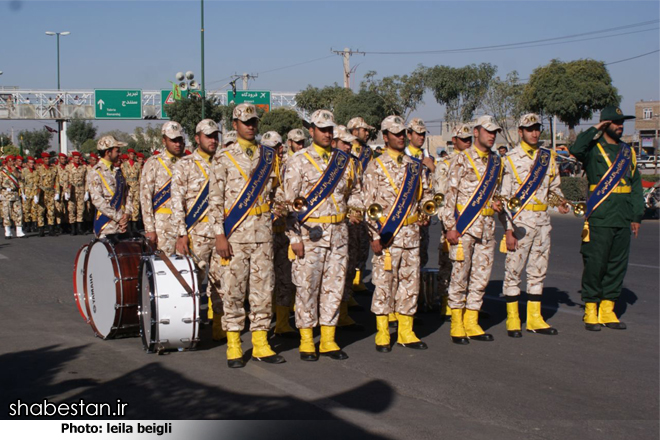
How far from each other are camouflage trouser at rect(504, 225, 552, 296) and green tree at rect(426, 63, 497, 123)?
29.0 m

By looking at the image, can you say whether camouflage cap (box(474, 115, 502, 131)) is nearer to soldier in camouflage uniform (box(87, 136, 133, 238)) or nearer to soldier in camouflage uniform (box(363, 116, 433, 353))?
soldier in camouflage uniform (box(363, 116, 433, 353))

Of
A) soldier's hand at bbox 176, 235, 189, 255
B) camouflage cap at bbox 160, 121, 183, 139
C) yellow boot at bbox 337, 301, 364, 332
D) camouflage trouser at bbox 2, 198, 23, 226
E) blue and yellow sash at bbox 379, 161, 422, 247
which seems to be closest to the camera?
soldier's hand at bbox 176, 235, 189, 255

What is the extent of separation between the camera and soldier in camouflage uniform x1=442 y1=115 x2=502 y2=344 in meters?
7.91

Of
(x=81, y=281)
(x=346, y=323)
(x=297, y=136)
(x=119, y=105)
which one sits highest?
(x=119, y=105)

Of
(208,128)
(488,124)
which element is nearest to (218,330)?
(208,128)

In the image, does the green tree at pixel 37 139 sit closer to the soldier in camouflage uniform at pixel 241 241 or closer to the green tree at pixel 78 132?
the green tree at pixel 78 132

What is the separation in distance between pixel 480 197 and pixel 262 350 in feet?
9.19

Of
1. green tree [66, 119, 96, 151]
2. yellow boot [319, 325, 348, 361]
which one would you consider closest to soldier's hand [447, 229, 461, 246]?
yellow boot [319, 325, 348, 361]

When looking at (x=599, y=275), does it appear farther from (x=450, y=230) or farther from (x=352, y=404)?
(x=352, y=404)

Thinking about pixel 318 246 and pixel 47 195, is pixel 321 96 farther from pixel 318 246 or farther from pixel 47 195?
pixel 318 246

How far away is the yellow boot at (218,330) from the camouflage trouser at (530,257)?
318 centimetres

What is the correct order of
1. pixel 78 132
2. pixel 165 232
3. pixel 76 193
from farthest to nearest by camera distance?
pixel 78 132
pixel 76 193
pixel 165 232

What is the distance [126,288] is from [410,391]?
3100 mm

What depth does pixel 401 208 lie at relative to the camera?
755cm
